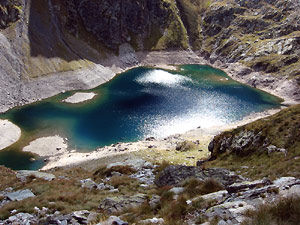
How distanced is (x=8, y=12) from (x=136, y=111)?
6980 cm

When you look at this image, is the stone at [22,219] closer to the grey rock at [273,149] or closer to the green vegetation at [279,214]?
the green vegetation at [279,214]

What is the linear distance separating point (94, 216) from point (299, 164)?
14924mm

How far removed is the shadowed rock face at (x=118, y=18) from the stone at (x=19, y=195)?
11919 cm

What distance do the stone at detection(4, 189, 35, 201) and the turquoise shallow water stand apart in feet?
116

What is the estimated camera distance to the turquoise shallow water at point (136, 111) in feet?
233

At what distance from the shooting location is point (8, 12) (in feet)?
340

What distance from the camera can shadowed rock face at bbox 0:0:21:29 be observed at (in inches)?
3959

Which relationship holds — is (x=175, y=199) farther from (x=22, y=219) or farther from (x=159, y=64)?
(x=159, y=64)

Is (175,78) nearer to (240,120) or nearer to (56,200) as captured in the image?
(240,120)

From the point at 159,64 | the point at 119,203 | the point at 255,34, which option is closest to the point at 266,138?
the point at 119,203

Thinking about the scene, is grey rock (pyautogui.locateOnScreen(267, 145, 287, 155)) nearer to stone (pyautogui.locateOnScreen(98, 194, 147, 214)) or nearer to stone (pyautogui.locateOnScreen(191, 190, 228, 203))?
stone (pyautogui.locateOnScreen(191, 190, 228, 203))

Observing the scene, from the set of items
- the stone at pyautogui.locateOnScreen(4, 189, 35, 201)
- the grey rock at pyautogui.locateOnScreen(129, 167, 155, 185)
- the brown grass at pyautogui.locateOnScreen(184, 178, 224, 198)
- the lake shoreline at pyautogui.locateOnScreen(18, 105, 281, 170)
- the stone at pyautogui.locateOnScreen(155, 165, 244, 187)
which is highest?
the brown grass at pyautogui.locateOnScreen(184, 178, 224, 198)

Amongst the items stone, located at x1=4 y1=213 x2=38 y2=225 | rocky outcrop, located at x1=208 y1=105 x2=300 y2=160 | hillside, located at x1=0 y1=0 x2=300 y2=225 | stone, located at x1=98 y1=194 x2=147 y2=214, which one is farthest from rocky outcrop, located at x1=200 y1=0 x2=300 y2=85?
stone, located at x1=4 y1=213 x2=38 y2=225

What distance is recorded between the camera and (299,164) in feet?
59.7
